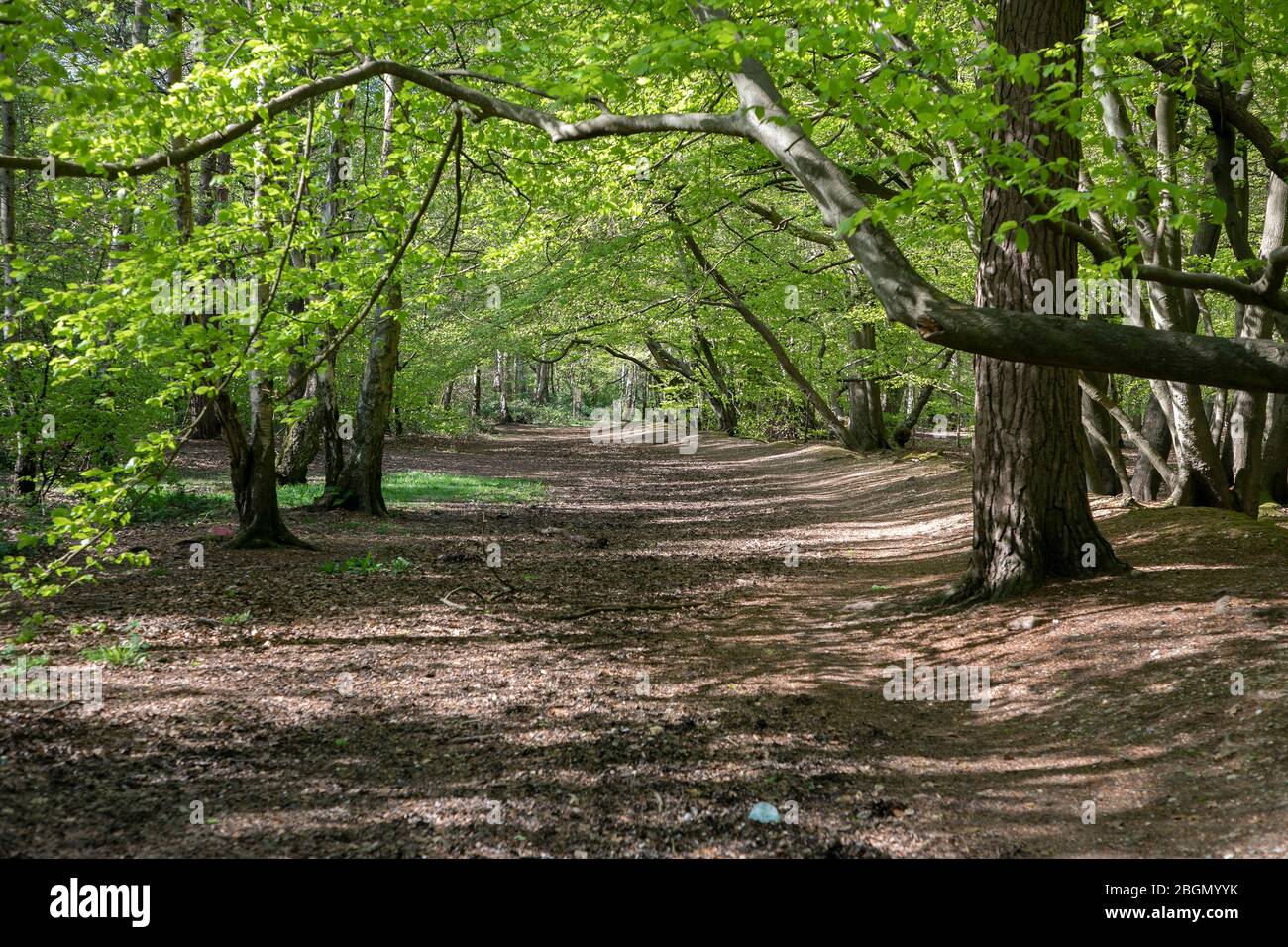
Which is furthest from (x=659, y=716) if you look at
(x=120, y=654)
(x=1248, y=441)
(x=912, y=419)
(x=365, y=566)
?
(x=912, y=419)

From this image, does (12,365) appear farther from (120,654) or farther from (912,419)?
(912,419)

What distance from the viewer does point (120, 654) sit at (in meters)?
5.56

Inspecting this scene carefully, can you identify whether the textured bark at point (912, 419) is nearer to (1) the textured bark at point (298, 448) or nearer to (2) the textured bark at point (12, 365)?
(1) the textured bark at point (298, 448)

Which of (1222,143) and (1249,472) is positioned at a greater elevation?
(1222,143)

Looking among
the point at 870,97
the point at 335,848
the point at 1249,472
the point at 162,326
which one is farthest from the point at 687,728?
the point at 1249,472

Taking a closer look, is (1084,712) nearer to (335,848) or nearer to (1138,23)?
(335,848)

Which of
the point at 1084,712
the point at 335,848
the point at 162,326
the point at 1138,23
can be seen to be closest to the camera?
the point at 335,848

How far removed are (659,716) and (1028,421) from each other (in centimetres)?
398

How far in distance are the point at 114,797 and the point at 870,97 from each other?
535cm

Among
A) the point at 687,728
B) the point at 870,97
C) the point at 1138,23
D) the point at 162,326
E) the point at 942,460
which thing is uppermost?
the point at 1138,23

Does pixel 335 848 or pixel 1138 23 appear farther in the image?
pixel 1138 23

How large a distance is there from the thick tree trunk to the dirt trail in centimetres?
36

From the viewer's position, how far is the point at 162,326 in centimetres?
691

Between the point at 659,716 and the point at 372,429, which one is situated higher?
the point at 372,429
